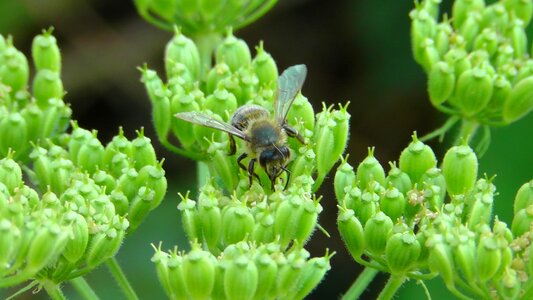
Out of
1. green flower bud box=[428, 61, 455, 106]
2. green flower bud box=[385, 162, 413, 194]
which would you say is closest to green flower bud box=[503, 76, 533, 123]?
green flower bud box=[428, 61, 455, 106]

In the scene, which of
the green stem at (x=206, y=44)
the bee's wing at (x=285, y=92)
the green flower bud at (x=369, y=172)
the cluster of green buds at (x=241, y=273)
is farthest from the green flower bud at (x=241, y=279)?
the green stem at (x=206, y=44)

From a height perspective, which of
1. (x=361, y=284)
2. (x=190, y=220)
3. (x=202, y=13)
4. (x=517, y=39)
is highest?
(x=202, y=13)

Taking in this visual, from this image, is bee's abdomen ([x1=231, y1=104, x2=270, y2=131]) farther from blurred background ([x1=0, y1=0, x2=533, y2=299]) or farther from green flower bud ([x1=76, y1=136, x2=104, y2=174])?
blurred background ([x1=0, y1=0, x2=533, y2=299])

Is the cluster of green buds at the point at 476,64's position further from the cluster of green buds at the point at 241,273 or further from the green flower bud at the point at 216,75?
the cluster of green buds at the point at 241,273

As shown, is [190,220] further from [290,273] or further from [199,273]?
[290,273]

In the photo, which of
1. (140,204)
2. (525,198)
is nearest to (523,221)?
(525,198)
